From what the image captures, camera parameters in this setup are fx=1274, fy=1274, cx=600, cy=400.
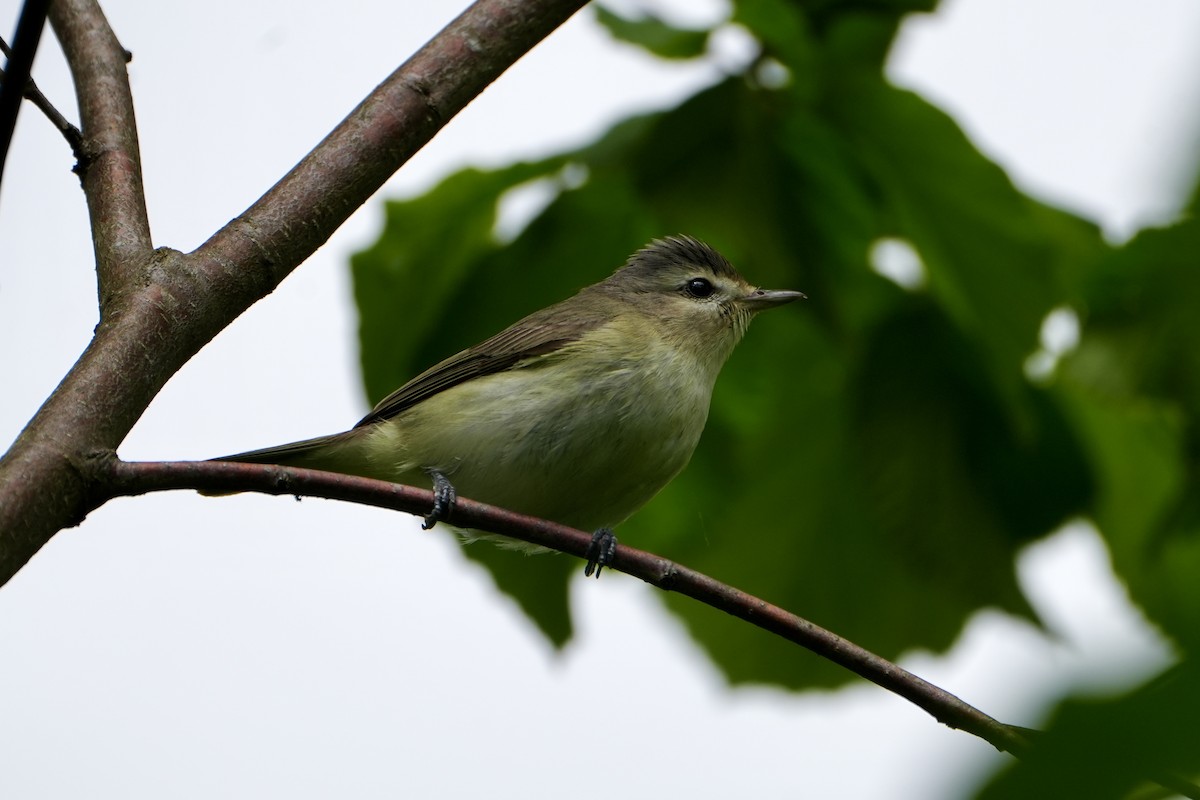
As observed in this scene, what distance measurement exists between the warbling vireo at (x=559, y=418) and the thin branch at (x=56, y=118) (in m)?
1.39

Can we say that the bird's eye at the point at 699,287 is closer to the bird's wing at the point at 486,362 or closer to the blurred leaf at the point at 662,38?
the bird's wing at the point at 486,362

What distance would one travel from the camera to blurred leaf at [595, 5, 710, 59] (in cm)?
388

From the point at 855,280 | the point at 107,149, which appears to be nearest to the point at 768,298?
the point at 855,280

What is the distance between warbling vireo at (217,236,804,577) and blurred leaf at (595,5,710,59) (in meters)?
0.83

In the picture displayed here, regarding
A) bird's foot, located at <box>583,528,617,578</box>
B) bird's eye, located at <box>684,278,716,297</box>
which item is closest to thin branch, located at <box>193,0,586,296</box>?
bird's foot, located at <box>583,528,617,578</box>

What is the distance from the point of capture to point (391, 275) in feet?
13.6

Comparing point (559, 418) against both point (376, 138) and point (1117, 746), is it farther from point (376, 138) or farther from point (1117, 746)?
point (1117, 746)

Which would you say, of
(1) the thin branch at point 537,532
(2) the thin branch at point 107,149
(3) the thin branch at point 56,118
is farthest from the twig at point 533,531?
(3) the thin branch at point 56,118

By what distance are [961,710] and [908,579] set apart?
206 cm

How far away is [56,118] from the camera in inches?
103

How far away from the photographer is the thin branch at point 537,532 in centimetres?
216

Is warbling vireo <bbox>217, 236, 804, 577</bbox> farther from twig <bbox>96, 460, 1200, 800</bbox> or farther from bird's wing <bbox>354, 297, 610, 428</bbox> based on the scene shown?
twig <bbox>96, 460, 1200, 800</bbox>

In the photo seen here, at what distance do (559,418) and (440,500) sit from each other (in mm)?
1616

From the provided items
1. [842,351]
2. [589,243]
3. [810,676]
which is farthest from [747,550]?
[589,243]
